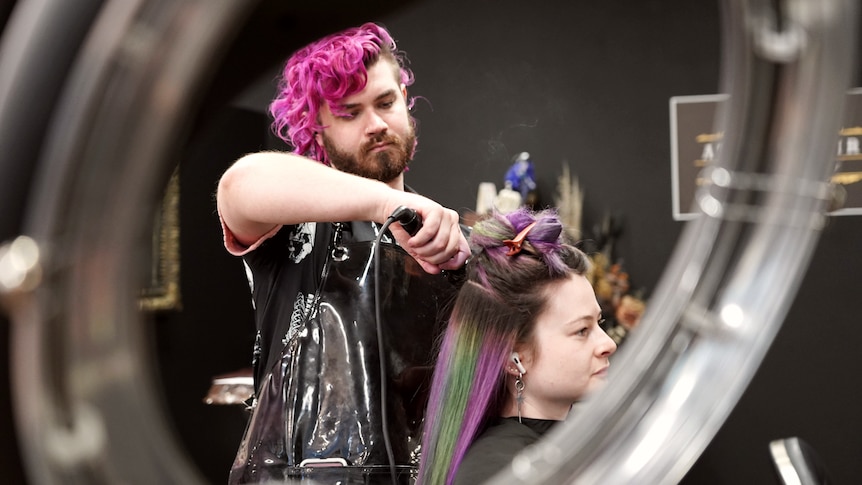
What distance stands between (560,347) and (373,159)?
368 millimetres

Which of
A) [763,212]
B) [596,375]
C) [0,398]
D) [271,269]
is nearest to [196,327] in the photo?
[271,269]

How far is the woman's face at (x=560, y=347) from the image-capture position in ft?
3.68

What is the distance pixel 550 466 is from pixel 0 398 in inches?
13.7

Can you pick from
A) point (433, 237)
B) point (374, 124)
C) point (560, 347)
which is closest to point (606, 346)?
point (560, 347)

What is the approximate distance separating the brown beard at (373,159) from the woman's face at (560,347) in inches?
12.1

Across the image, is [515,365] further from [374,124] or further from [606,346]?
[374,124]

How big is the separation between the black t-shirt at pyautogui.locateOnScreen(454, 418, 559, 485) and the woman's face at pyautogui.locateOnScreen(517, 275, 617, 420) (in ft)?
0.09

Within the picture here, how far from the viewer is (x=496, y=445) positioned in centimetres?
106

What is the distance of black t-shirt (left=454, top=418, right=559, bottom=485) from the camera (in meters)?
0.97

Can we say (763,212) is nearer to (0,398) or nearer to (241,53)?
(241,53)

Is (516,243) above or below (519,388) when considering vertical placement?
above

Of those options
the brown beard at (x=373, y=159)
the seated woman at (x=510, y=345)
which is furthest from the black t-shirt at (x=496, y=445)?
the brown beard at (x=373, y=159)

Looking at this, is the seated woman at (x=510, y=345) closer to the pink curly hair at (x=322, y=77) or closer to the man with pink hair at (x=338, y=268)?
the man with pink hair at (x=338, y=268)

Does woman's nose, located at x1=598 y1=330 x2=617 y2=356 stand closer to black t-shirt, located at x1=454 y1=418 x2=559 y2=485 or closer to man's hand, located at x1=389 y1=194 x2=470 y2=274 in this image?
black t-shirt, located at x1=454 y1=418 x2=559 y2=485
